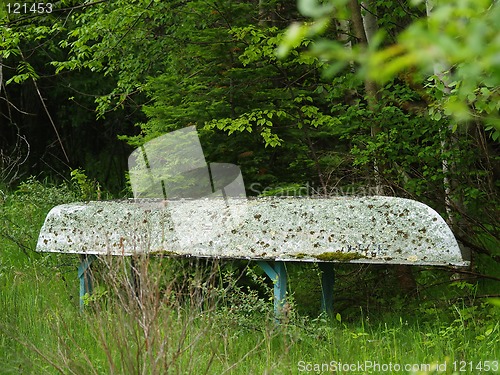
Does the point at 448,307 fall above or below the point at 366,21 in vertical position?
below

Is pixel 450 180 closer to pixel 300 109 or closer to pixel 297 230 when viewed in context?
pixel 300 109

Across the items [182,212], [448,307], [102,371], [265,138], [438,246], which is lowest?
[448,307]

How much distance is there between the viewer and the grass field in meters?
3.39

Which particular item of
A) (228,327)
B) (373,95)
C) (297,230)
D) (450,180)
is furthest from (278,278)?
(373,95)

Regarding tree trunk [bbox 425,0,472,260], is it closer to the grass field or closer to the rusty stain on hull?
the grass field

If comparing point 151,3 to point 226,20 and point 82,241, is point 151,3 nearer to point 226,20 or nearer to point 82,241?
point 226,20

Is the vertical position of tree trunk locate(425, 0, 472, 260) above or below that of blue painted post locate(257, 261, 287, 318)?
above

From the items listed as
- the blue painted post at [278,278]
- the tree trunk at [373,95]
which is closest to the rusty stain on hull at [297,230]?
the blue painted post at [278,278]

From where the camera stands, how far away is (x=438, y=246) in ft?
16.0

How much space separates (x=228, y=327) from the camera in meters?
4.82

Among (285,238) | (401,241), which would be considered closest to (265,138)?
(285,238)

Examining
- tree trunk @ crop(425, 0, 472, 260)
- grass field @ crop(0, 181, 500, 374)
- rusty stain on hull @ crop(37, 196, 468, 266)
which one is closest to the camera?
grass field @ crop(0, 181, 500, 374)

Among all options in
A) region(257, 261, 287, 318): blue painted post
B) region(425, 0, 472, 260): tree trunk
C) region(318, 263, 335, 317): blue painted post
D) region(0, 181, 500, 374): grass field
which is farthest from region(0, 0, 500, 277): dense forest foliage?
A: region(257, 261, 287, 318): blue painted post

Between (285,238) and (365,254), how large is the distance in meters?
0.61
